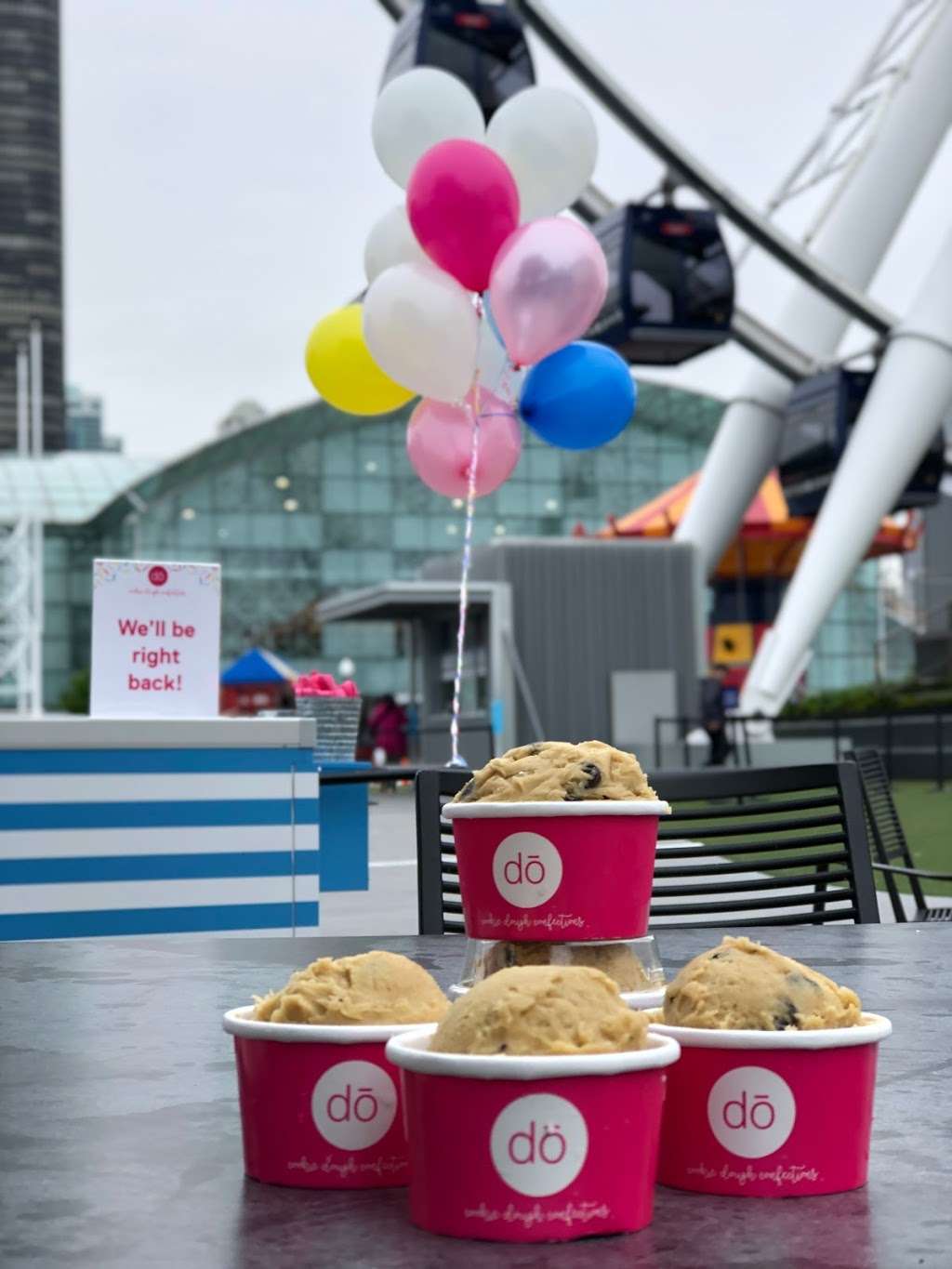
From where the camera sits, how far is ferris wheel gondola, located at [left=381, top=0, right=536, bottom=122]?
20.3 m

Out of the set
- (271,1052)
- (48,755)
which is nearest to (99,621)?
(48,755)

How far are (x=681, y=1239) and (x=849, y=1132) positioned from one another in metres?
0.17

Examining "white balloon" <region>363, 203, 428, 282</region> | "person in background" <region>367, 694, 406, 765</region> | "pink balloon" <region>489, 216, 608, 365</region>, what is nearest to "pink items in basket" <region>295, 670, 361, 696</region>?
"pink balloon" <region>489, 216, 608, 365</region>

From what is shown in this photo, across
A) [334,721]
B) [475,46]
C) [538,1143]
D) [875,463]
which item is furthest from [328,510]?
[538,1143]

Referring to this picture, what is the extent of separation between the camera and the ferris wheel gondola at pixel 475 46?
20266mm

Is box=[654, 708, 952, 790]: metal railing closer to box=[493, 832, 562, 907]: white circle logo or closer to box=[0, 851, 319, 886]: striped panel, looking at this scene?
box=[0, 851, 319, 886]: striped panel

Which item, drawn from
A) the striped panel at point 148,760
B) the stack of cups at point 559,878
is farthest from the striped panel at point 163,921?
the stack of cups at point 559,878

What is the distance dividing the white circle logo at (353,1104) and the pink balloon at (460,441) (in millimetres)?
8412

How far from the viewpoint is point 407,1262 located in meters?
1.02

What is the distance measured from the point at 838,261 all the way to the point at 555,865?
31247 millimetres

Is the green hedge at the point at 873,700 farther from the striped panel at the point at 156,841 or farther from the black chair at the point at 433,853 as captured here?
the black chair at the point at 433,853

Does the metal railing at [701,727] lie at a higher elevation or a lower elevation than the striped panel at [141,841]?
higher

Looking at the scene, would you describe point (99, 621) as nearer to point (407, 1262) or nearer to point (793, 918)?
point (793, 918)

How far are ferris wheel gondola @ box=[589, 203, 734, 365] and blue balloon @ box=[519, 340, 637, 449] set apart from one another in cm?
1195
